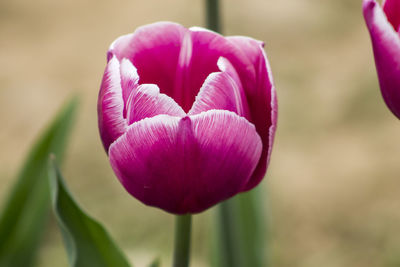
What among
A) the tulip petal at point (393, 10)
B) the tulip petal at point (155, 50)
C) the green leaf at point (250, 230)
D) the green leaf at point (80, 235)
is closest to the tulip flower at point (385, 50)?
the tulip petal at point (393, 10)

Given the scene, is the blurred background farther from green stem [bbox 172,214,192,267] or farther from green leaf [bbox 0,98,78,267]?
green stem [bbox 172,214,192,267]

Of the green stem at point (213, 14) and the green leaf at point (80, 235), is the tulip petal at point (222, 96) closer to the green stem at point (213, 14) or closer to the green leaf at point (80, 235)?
the green leaf at point (80, 235)

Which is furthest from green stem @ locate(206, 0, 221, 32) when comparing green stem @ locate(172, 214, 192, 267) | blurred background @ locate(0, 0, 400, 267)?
blurred background @ locate(0, 0, 400, 267)

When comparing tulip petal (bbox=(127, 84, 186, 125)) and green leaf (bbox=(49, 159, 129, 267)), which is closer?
tulip petal (bbox=(127, 84, 186, 125))

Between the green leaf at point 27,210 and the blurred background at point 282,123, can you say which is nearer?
the green leaf at point 27,210

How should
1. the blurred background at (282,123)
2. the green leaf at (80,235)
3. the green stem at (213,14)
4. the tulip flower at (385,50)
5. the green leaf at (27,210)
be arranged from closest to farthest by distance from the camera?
the tulip flower at (385,50) < the green leaf at (80,235) < the green stem at (213,14) < the green leaf at (27,210) < the blurred background at (282,123)

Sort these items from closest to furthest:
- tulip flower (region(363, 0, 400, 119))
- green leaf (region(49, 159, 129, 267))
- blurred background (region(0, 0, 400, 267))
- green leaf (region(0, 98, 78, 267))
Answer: tulip flower (region(363, 0, 400, 119)), green leaf (region(49, 159, 129, 267)), green leaf (region(0, 98, 78, 267)), blurred background (region(0, 0, 400, 267))

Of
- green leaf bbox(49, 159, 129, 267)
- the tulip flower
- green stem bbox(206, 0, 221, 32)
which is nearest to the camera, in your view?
the tulip flower
